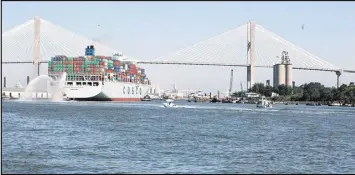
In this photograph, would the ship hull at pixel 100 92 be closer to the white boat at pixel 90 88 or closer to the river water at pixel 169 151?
the white boat at pixel 90 88

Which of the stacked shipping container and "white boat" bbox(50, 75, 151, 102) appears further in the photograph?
the stacked shipping container

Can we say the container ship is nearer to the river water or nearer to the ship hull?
the ship hull

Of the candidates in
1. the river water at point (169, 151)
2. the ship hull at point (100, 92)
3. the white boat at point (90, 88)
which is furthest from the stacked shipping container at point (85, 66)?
the river water at point (169, 151)

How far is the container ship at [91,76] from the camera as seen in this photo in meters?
125


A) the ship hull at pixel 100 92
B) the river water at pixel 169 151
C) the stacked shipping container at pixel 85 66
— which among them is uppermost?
the stacked shipping container at pixel 85 66

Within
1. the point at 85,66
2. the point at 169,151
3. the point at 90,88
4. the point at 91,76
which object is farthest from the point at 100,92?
the point at 169,151

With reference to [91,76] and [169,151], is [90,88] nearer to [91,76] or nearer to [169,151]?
[91,76]

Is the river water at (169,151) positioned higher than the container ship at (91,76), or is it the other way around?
the container ship at (91,76)

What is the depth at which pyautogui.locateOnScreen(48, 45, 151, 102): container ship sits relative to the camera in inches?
4906

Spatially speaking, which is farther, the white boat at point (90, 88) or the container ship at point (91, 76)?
the container ship at point (91, 76)

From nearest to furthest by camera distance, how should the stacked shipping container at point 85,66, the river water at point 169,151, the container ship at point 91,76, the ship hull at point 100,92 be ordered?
the river water at point 169,151 → the ship hull at point 100,92 → the container ship at point 91,76 → the stacked shipping container at point 85,66

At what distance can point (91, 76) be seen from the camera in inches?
4993

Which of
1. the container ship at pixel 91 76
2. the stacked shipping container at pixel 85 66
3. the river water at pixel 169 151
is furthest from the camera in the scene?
the stacked shipping container at pixel 85 66

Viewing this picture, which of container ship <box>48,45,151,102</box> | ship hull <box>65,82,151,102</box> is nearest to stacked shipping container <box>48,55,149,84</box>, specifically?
container ship <box>48,45,151,102</box>
